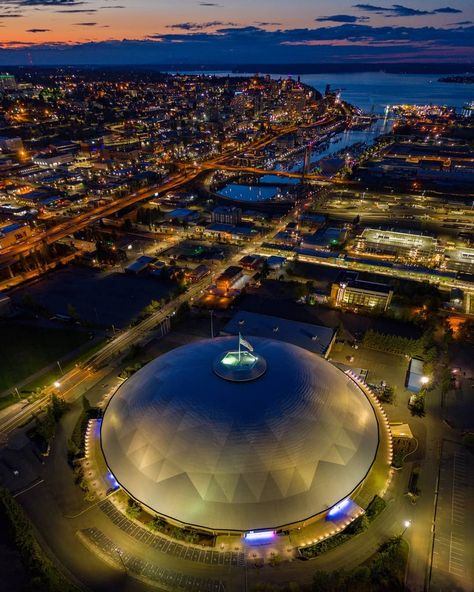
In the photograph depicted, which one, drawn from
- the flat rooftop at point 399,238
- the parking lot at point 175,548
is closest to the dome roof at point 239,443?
the parking lot at point 175,548

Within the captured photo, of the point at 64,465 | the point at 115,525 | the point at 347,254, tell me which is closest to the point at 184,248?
the point at 347,254

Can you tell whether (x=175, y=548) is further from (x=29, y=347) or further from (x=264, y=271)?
(x=264, y=271)

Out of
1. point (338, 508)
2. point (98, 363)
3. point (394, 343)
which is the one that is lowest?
point (98, 363)

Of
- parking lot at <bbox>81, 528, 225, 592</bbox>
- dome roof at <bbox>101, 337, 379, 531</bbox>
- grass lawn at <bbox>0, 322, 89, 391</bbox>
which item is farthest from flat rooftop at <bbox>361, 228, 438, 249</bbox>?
parking lot at <bbox>81, 528, 225, 592</bbox>

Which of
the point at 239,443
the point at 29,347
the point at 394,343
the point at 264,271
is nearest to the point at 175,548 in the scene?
the point at 239,443

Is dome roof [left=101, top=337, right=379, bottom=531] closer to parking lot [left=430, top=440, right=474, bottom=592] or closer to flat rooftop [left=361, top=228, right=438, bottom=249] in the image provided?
parking lot [left=430, top=440, right=474, bottom=592]

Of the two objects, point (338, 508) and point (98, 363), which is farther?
point (98, 363)

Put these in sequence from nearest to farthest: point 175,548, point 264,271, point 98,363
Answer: point 175,548
point 98,363
point 264,271
